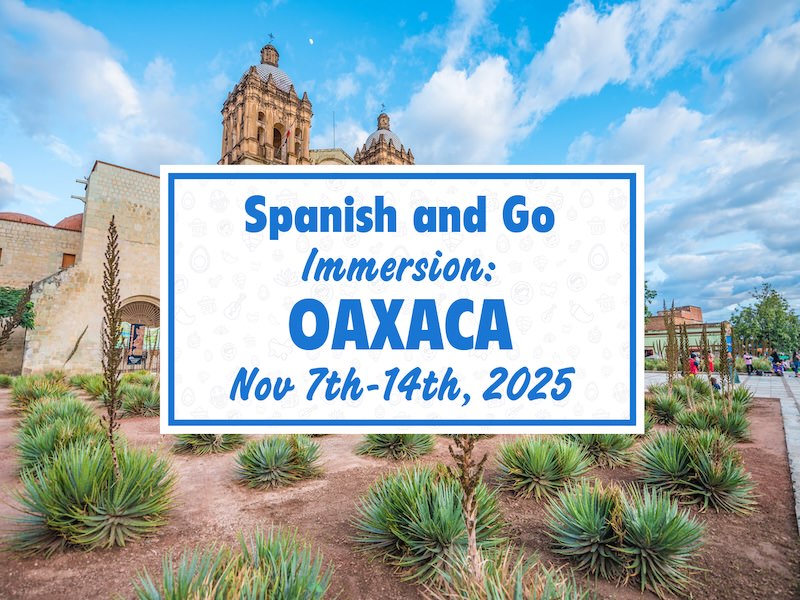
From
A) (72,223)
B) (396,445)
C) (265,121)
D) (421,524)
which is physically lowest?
(396,445)

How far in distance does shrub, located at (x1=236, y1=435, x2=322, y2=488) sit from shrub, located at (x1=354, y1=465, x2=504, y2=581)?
6.13 feet

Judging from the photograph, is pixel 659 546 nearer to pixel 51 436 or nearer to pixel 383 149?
pixel 51 436

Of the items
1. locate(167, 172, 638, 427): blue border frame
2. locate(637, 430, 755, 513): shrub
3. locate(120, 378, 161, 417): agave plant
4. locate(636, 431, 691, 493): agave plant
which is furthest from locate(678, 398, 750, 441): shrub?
locate(120, 378, 161, 417): agave plant

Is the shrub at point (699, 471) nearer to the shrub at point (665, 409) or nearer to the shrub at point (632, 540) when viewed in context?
the shrub at point (632, 540)

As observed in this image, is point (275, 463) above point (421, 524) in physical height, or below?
below

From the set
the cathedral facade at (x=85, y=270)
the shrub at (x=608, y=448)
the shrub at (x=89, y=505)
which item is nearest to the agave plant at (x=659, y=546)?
the shrub at (x=608, y=448)

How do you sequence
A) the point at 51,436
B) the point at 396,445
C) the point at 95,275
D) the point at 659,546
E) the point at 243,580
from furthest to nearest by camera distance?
the point at 95,275 < the point at 396,445 < the point at 51,436 < the point at 659,546 < the point at 243,580

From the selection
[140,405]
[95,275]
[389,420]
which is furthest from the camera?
[95,275]

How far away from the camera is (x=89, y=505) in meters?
3.57

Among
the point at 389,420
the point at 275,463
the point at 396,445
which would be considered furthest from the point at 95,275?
the point at 389,420

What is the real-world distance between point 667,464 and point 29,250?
32.5 meters

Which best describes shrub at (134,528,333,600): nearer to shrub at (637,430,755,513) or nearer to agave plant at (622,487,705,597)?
agave plant at (622,487,705,597)

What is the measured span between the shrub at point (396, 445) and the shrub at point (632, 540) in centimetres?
337

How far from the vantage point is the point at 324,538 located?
3824 mm
